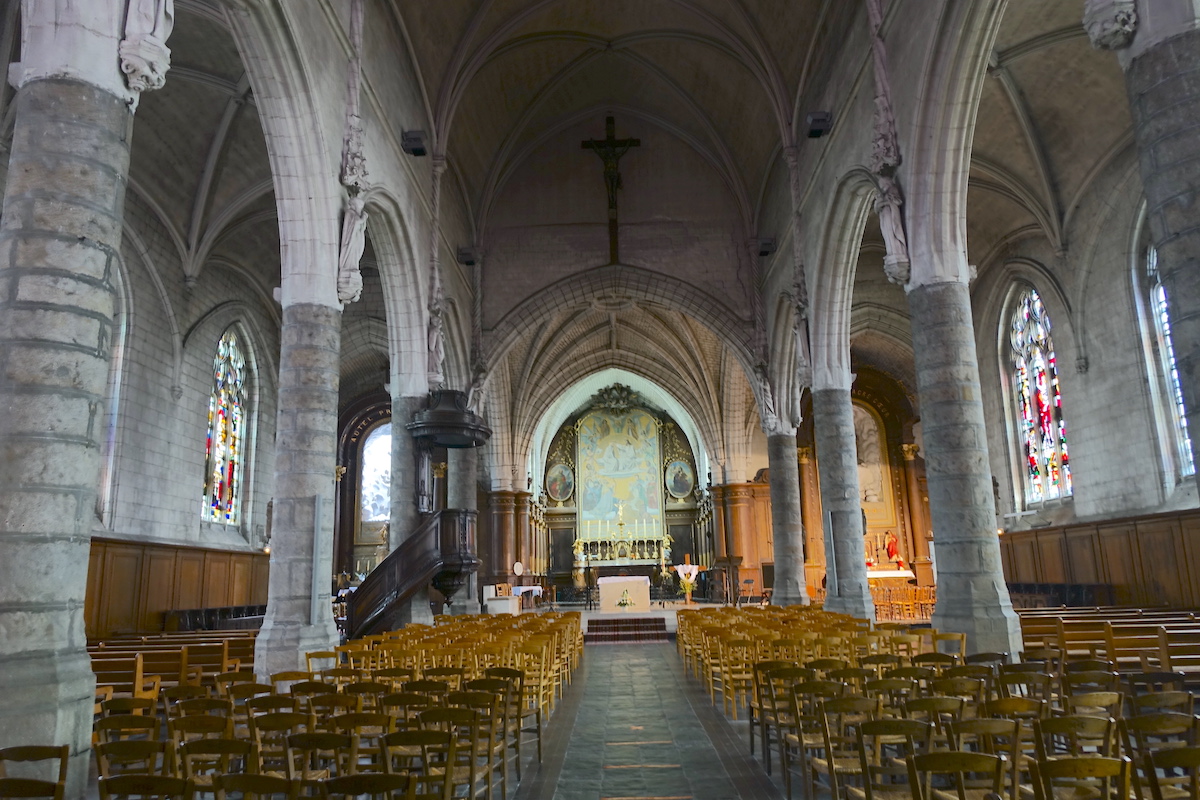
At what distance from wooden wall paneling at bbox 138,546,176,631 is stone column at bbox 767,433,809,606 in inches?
509

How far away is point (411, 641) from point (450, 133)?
12928 mm

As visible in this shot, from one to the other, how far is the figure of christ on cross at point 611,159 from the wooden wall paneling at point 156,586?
1239cm

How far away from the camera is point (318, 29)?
10.4m

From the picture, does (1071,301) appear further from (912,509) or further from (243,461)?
(243,461)

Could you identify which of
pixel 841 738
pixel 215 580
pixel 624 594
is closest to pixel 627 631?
pixel 624 594

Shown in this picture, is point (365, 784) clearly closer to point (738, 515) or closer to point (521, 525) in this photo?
point (738, 515)

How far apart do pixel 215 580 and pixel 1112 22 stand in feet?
59.1

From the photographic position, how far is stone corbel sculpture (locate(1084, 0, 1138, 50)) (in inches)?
226

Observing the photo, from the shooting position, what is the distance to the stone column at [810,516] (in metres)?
26.2

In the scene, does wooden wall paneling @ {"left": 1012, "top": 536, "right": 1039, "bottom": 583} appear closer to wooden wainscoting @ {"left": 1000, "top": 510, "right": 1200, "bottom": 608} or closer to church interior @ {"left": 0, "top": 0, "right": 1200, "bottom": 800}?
wooden wainscoting @ {"left": 1000, "top": 510, "right": 1200, "bottom": 608}

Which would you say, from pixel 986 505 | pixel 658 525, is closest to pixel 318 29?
pixel 986 505

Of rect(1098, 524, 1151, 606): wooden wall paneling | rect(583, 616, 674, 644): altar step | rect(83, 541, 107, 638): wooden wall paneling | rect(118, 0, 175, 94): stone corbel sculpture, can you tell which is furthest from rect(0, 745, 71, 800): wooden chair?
rect(1098, 524, 1151, 606): wooden wall paneling

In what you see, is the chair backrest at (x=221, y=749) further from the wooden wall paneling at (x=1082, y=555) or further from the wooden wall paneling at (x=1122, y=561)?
the wooden wall paneling at (x=1082, y=555)

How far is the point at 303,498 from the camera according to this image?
31.0 ft
